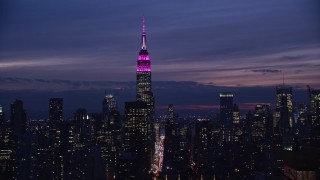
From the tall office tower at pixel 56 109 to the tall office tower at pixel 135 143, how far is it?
181cm

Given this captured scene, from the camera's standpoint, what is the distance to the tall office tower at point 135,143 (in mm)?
11642

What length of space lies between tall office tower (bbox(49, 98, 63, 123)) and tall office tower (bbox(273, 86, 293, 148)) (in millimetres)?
5221

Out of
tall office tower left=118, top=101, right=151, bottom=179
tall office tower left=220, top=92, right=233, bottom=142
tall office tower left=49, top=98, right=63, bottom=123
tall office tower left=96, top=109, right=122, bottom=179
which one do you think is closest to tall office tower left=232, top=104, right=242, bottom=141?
tall office tower left=220, top=92, right=233, bottom=142

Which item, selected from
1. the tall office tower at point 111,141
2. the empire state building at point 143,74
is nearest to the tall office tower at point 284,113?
the tall office tower at point 111,141

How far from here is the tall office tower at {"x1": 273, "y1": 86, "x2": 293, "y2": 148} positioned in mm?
11359

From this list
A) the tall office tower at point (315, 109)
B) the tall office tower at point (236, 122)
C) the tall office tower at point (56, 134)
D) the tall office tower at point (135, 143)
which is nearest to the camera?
the tall office tower at point (56, 134)

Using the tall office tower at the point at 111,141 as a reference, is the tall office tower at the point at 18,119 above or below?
above

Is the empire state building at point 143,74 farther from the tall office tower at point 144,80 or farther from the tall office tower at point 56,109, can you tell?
the tall office tower at point 56,109

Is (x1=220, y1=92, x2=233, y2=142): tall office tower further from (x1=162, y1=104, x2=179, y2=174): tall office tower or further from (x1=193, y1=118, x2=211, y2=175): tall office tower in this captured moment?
(x1=162, y1=104, x2=179, y2=174): tall office tower

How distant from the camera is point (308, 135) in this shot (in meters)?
8.76

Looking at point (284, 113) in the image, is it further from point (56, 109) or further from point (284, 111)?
point (56, 109)

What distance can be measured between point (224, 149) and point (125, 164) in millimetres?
2385

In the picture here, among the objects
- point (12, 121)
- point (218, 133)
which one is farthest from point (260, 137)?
Result: point (12, 121)

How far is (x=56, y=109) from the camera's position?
12477mm
